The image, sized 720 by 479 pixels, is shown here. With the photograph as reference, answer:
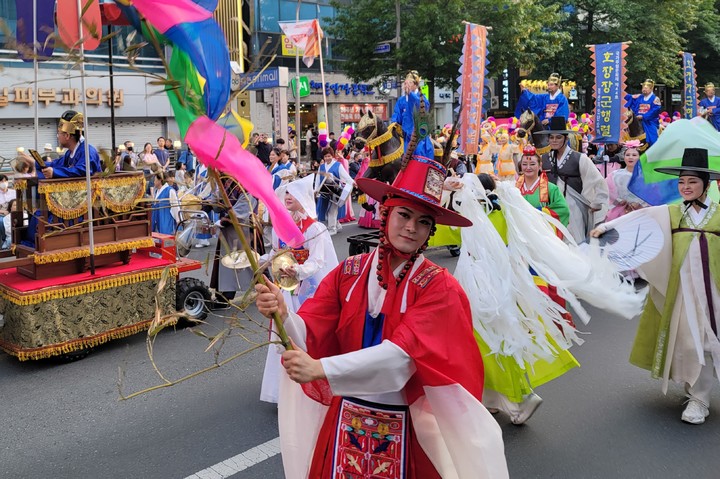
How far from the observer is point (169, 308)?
7062 mm

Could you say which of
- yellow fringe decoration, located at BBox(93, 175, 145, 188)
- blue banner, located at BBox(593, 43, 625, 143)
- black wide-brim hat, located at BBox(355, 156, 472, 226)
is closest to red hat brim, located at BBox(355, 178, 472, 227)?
black wide-brim hat, located at BBox(355, 156, 472, 226)

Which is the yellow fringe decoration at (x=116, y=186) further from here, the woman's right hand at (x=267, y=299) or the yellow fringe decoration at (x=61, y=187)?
the woman's right hand at (x=267, y=299)

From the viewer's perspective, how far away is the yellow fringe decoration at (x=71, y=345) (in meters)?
6.15

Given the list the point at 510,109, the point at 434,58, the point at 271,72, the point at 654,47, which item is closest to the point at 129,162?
the point at 271,72

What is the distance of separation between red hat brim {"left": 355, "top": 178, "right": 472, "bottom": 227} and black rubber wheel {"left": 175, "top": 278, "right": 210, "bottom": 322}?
4935 mm

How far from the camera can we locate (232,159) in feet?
6.73

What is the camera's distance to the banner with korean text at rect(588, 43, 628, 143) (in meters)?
13.3

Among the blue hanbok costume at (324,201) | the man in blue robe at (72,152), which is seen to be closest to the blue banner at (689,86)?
the blue hanbok costume at (324,201)

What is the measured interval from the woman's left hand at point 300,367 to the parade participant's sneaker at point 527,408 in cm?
294

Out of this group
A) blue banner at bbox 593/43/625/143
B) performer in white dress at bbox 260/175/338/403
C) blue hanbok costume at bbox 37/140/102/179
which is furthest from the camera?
blue banner at bbox 593/43/625/143

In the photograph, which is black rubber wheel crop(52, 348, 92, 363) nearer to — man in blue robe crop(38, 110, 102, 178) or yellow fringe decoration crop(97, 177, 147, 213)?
yellow fringe decoration crop(97, 177, 147, 213)

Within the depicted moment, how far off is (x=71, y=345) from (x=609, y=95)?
10.9 metres

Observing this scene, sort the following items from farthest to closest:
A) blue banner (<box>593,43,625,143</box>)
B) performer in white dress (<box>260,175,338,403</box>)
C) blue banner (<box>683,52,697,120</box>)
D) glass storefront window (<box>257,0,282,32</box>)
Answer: glass storefront window (<box>257,0,282,32</box>) → blue banner (<box>683,52,697,120</box>) → blue banner (<box>593,43,625,143</box>) → performer in white dress (<box>260,175,338,403</box>)

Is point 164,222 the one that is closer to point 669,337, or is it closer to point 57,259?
point 57,259
